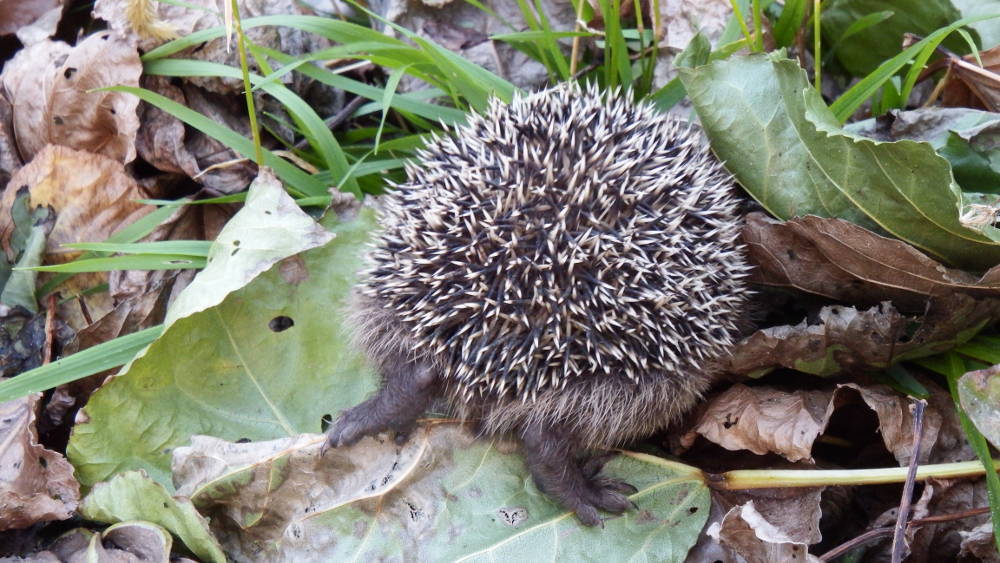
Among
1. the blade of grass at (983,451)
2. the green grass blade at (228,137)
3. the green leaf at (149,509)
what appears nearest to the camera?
the blade of grass at (983,451)

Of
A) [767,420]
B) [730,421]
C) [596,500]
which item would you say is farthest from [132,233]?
[767,420]

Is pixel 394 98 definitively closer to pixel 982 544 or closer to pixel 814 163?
pixel 814 163

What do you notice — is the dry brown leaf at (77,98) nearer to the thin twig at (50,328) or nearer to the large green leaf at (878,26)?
the thin twig at (50,328)

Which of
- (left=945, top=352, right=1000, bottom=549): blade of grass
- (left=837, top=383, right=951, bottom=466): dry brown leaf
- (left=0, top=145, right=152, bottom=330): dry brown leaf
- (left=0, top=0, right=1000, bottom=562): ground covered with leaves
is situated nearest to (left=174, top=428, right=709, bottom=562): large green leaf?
(left=0, top=0, right=1000, bottom=562): ground covered with leaves

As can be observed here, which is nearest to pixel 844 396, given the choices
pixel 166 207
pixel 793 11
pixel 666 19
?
pixel 793 11

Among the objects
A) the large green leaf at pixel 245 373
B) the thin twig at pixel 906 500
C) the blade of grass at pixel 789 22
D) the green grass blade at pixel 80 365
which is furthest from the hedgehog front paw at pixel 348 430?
the blade of grass at pixel 789 22

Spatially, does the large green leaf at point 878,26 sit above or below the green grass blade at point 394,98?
above
